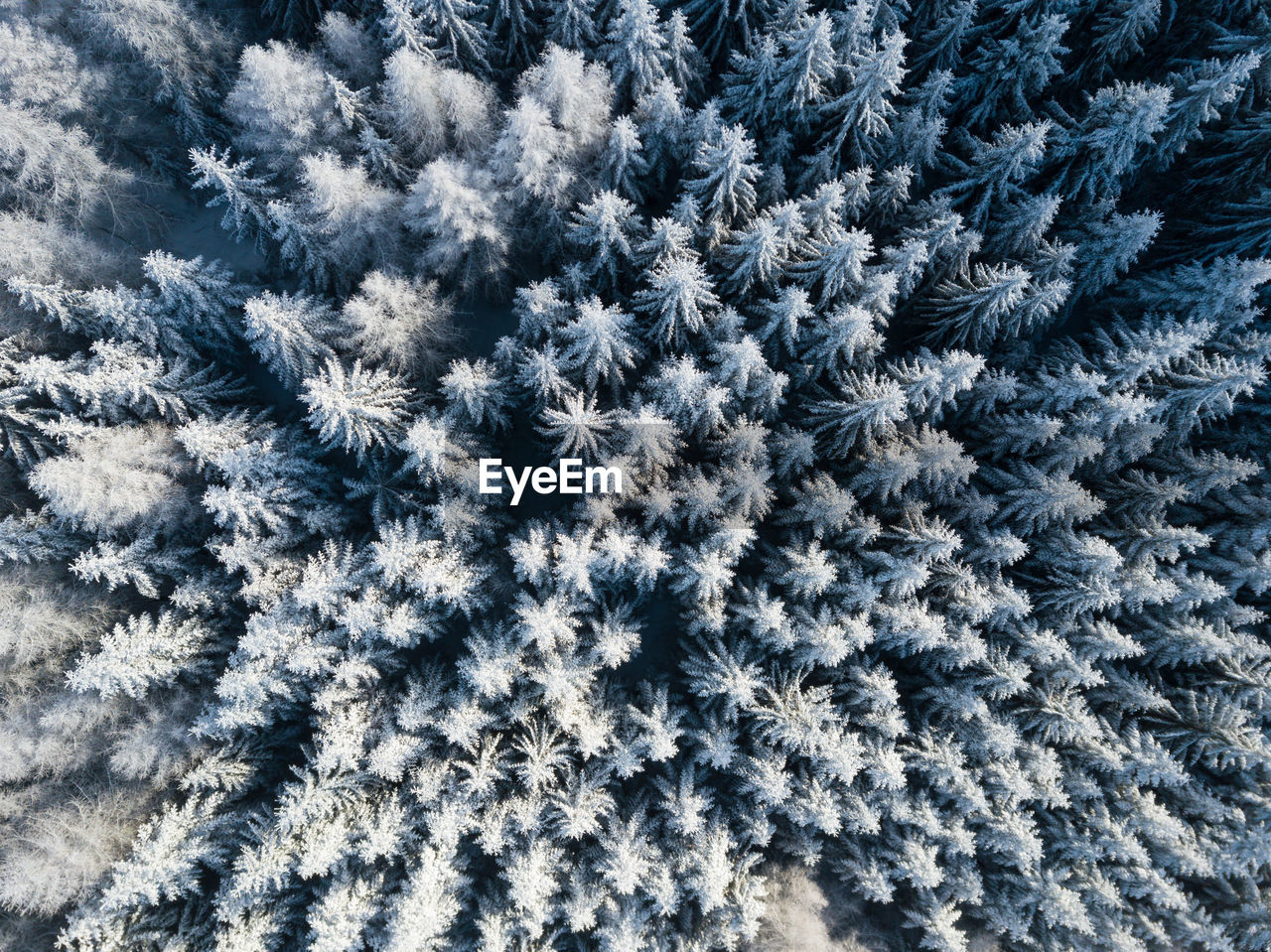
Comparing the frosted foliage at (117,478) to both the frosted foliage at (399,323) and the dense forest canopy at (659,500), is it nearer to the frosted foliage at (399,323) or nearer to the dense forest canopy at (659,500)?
the dense forest canopy at (659,500)

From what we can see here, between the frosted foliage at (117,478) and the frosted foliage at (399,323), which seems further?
the frosted foliage at (399,323)

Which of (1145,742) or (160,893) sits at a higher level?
(1145,742)

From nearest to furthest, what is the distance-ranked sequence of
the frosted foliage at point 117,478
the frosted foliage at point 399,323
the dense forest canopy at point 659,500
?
the dense forest canopy at point 659,500
the frosted foliage at point 117,478
the frosted foliage at point 399,323

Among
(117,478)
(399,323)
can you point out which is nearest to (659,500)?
(399,323)

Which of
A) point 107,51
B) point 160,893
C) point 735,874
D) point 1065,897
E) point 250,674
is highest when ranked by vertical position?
point 107,51

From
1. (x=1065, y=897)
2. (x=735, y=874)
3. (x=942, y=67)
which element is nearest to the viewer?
(x=1065, y=897)

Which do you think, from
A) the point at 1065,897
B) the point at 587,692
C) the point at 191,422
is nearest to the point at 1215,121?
the point at 1065,897

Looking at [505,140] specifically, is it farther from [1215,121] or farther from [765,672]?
[1215,121]

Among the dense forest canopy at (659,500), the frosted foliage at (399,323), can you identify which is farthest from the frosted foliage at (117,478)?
the frosted foliage at (399,323)
